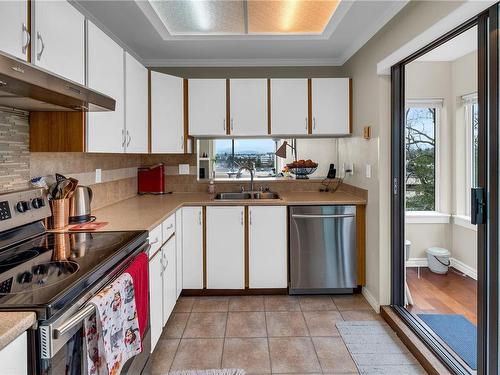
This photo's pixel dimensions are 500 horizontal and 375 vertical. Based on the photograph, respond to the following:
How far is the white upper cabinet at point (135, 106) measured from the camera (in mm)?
2584

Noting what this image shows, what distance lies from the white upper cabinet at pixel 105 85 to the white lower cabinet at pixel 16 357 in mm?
1265

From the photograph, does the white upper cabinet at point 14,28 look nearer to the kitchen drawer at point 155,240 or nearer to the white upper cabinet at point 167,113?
the kitchen drawer at point 155,240

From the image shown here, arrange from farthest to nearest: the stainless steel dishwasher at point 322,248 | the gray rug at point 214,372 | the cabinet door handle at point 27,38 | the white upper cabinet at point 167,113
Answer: the white upper cabinet at point 167,113
the stainless steel dishwasher at point 322,248
the gray rug at point 214,372
the cabinet door handle at point 27,38

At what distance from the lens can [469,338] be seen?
7.54 ft

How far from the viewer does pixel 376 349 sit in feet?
7.44

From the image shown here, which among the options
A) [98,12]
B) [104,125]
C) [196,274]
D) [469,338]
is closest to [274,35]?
[98,12]

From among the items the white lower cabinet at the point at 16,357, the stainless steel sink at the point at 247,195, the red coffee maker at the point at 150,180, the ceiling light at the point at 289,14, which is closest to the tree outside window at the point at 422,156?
the stainless steel sink at the point at 247,195

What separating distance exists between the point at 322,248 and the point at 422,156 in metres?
1.62

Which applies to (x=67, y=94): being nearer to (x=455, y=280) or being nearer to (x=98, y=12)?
(x=98, y=12)

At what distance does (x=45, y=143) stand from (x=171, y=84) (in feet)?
5.26

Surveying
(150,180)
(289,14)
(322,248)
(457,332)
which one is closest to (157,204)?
(150,180)

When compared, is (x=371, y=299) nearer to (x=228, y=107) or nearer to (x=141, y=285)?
(x=141, y=285)

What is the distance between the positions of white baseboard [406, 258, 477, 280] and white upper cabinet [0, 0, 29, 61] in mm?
3766

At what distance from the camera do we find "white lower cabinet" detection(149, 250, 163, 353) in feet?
6.71
